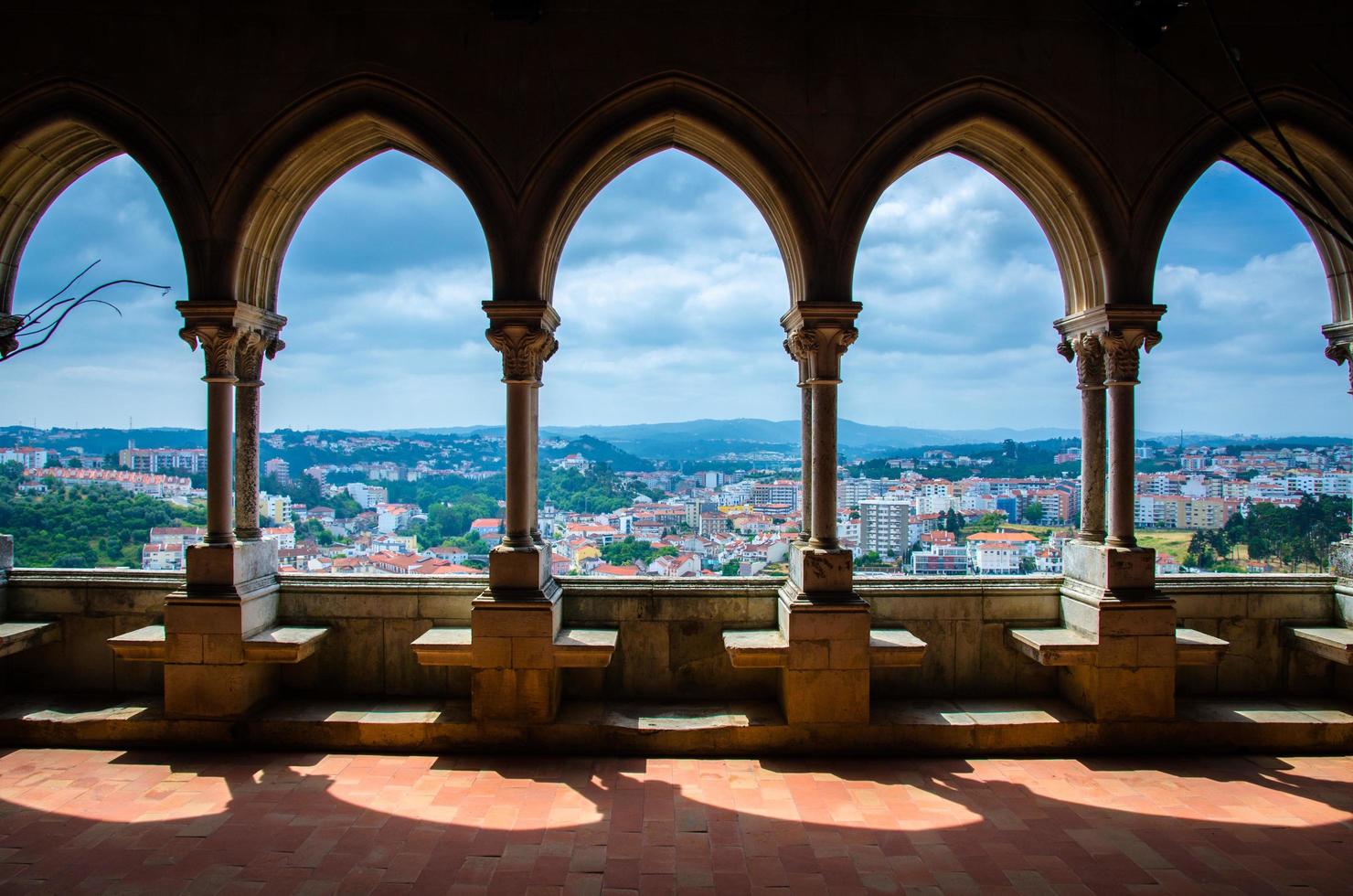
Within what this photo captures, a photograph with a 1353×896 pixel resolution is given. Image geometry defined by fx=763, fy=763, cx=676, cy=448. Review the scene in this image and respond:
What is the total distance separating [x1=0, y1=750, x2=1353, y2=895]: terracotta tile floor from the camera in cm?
337

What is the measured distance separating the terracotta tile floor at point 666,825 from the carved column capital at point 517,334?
241 centimetres

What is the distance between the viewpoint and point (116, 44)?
15.9 ft

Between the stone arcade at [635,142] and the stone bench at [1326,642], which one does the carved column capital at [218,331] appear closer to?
the stone arcade at [635,142]

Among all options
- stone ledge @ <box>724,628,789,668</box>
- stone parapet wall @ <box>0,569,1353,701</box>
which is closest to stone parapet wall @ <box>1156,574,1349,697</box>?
stone parapet wall @ <box>0,569,1353,701</box>

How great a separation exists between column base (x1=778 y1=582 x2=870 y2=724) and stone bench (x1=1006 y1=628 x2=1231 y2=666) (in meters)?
1.09

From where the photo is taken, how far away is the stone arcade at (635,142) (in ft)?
15.5

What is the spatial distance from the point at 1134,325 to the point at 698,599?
3.37 metres

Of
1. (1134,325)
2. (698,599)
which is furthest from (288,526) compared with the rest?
(1134,325)

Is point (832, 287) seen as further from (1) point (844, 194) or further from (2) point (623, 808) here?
(2) point (623, 808)

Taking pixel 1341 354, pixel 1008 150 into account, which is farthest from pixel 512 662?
pixel 1341 354

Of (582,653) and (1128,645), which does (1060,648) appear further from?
(582,653)

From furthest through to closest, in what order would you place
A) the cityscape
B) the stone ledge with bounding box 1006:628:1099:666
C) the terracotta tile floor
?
the cityscape
the stone ledge with bounding box 1006:628:1099:666
the terracotta tile floor

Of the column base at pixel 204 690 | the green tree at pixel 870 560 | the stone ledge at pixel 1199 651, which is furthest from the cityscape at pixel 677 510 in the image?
the column base at pixel 204 690

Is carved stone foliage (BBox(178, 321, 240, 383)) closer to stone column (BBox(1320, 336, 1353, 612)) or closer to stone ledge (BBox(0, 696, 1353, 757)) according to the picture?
stone ledge (BBox(0, 696, 1353, 757))
